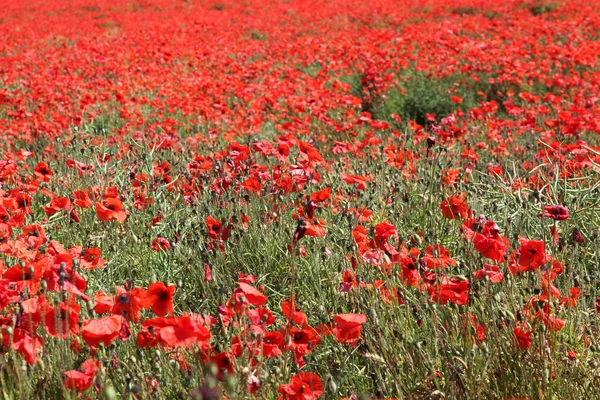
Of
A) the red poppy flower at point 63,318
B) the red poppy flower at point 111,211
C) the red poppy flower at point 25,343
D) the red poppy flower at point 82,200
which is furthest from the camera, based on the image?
the red poppy flower at point 82,200

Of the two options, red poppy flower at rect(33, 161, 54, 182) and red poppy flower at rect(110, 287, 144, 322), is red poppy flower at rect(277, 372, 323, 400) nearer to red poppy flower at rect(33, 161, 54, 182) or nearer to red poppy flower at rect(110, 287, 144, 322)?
red poppy flower at rect(110, 287, 144, 322)

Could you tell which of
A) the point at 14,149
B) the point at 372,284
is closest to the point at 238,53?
the point at 14,149

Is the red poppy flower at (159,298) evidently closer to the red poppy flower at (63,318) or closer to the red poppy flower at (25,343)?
the red poppy flower at (63,318)

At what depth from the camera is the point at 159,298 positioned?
174cm

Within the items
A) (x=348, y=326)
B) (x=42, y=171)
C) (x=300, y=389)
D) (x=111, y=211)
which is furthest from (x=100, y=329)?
(x=42, y=171)

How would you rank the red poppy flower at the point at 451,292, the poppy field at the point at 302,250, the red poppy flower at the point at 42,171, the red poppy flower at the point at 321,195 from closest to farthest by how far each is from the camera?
1. the poppy field at the point at 302,250
2. the red poppy flower at the point at 451,292
3. the red poppy flower at the point at 321,195
4. the red poppy flower at the point at 42,171

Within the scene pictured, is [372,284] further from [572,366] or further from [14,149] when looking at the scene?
[14,149]

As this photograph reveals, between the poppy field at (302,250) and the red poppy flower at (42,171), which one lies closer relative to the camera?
the poppy field at (302,250)

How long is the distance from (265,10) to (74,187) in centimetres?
1578

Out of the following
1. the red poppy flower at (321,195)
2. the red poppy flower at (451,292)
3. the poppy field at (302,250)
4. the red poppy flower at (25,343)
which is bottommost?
the poppy field at (302,250)

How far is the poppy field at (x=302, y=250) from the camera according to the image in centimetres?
171

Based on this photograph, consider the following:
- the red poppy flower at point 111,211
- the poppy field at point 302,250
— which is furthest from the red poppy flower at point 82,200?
the red poppy flower at point 111,211

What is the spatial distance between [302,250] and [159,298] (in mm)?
858

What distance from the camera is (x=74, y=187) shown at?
384 cm
